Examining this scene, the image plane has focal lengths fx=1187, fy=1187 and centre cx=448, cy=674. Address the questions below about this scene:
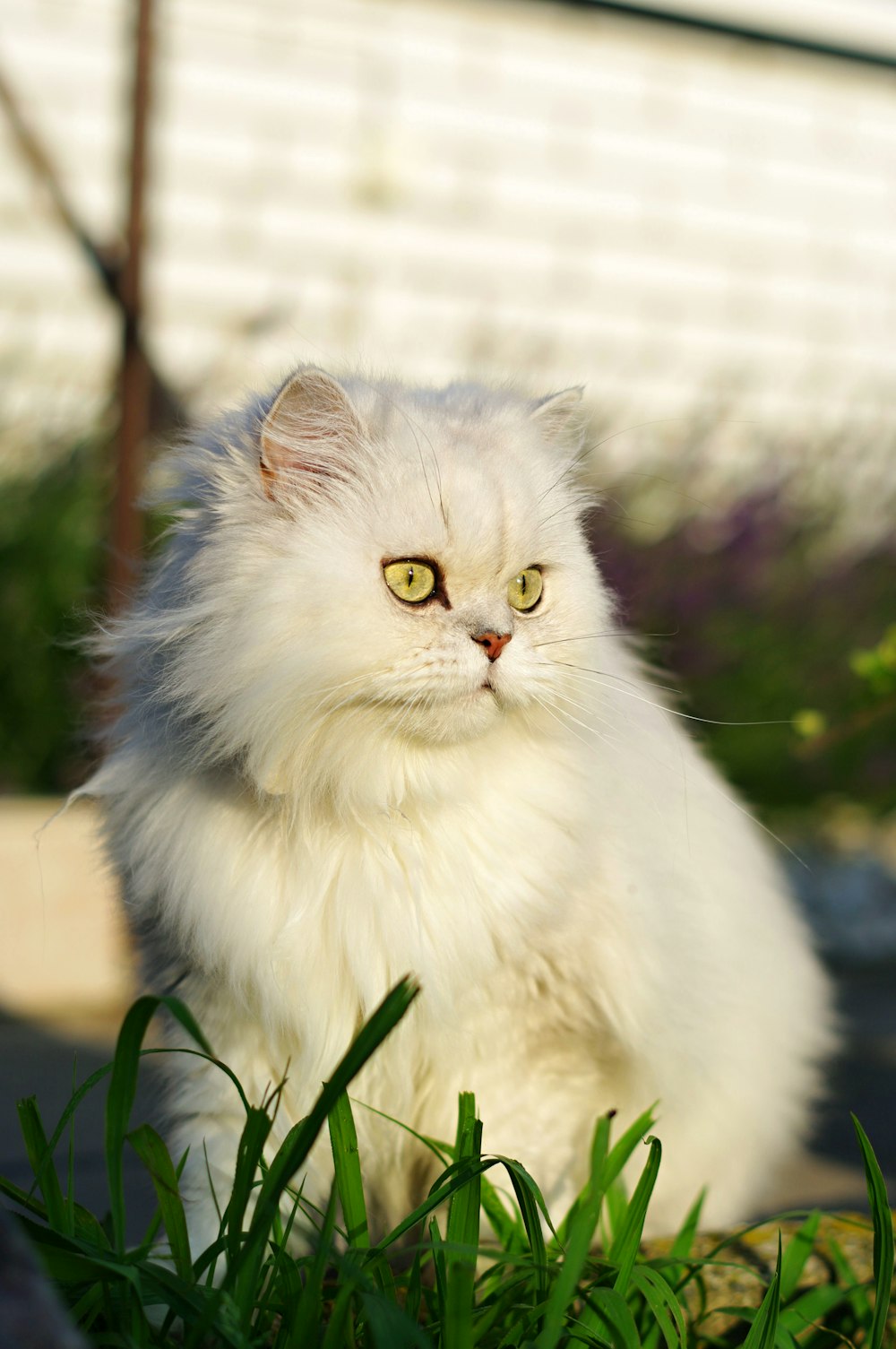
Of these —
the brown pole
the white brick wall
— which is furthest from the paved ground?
the white brick wall

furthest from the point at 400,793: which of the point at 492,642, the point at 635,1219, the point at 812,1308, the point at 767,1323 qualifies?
the point at 812,1308

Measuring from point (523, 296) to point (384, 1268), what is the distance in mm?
5319

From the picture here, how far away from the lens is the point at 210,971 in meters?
1.61

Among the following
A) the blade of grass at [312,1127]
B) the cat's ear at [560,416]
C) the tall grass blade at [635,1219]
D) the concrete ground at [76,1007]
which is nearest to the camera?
the blade of grass at [312,1127]

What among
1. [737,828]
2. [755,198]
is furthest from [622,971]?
[755,198]

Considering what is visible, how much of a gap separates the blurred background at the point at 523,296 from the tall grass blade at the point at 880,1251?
2.04 metres

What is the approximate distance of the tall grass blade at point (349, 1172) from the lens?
132 cm

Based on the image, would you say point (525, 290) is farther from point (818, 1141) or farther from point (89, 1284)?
point (89, 1284)

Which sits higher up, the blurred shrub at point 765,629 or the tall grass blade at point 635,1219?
the blurred shrub at point 765,629

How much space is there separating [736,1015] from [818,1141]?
97 centimetres

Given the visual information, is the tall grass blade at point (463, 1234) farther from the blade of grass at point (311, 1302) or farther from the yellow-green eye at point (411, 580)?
the yellow-green eye at point (411, 580)

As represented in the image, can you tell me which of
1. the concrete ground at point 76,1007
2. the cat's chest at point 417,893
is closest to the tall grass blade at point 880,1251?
the cat's chest at point 417,893

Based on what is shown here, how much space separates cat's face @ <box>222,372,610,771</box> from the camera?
145 centimetres

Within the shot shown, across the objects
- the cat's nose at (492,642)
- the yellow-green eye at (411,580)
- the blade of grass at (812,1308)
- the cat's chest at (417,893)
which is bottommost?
the blade of grass at (812,1308)
